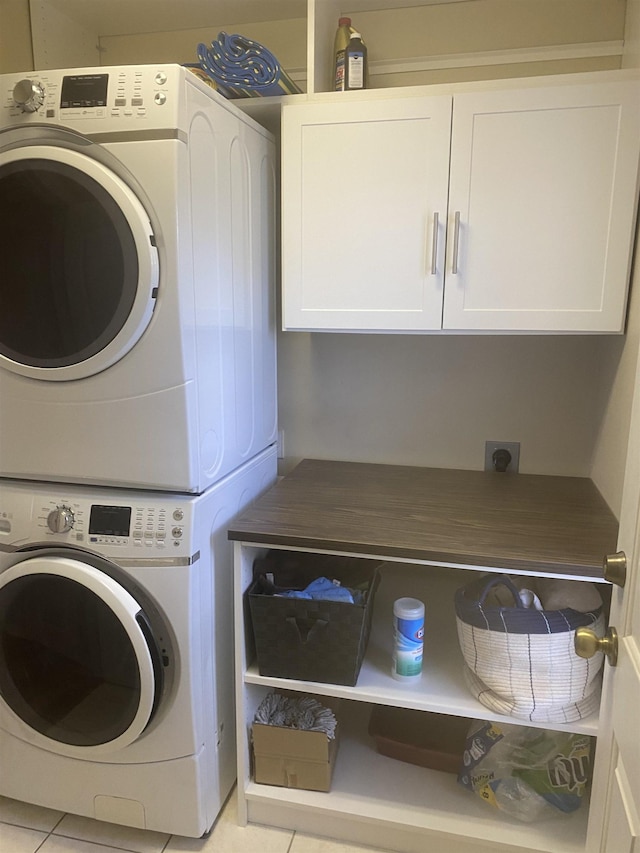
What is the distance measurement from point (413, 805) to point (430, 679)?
1.14ft

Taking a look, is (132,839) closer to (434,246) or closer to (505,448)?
(505,448)

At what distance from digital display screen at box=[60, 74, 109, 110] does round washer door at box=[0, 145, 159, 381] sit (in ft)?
0.34

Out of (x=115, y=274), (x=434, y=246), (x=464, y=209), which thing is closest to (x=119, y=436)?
(x=115, y=274)

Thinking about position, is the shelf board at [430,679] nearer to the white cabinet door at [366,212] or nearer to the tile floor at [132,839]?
the tile floor at [132,839]

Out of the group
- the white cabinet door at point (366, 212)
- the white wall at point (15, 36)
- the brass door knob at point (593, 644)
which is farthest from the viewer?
the white wall at point (15, 36)

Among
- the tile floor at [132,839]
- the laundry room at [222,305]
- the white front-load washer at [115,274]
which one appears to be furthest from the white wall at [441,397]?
the tile floor at [132,839]

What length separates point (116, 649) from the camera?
147 cm

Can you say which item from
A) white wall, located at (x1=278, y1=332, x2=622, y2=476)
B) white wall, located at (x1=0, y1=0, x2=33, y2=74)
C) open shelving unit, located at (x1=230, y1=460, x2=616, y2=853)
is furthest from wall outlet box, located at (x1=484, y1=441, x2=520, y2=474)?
white wall, located at (x1=0, y1=0, x2=33, y2=74)

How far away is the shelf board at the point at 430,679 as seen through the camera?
148 cm

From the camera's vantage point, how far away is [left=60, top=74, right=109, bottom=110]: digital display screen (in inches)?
51.6

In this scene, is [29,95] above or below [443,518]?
above

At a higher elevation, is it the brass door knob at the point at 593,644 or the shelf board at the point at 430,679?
the brass door knob at the point at 593,644

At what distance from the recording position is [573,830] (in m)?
1.54

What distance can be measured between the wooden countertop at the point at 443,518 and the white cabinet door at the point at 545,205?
494 mm
